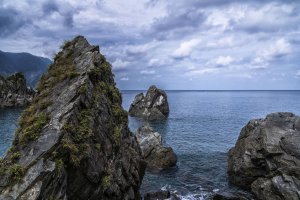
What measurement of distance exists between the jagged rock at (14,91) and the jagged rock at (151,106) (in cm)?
6333

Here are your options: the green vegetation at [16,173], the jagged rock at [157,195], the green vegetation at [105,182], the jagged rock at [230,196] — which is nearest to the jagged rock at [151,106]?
the jagged rock at [157,195]

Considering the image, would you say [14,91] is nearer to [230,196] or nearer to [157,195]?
[157,195]

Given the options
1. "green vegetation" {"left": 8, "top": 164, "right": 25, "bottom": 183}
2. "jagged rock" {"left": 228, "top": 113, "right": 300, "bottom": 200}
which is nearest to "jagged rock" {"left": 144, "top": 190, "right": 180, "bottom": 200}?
"jagged rock" {"left": 228, "top": 113, "right": 300, "bottom": 200}

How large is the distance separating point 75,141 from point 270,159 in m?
25.5

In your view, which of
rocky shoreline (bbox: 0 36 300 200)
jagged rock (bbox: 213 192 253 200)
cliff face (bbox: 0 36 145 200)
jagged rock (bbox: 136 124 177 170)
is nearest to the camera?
cliff face (bbox: 0 36 145 200)

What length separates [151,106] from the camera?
11831 centimetres

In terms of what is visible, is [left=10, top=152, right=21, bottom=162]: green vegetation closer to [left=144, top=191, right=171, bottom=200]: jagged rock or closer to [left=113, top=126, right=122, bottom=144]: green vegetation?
[left=113, top=126, right=122, bottom=144]: green vegetation

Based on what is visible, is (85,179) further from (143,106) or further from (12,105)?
(12,105)

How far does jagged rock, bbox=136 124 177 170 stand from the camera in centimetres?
5015

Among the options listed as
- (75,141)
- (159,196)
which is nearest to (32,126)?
(75,141)

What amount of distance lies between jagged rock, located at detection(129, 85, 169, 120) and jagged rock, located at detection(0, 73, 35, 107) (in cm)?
6333

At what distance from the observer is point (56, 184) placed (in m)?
19.8

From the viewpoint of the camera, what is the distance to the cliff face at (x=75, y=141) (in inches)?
768

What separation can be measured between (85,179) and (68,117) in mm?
4614
